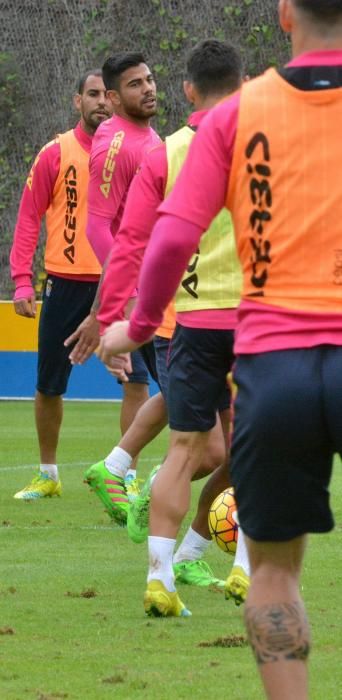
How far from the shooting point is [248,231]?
12.1 ft

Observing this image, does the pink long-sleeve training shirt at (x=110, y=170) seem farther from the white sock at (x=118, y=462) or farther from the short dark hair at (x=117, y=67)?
the white sock at (x=118, y=462)

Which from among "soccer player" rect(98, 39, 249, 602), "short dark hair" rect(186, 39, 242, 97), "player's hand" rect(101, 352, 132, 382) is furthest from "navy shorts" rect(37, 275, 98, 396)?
"player's hand" rect(101, 352, 132, 382)

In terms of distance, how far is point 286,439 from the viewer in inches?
139

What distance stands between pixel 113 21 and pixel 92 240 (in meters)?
11.6

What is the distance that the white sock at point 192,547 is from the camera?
6.72m

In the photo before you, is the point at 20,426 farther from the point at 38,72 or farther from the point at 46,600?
the point at 46,600

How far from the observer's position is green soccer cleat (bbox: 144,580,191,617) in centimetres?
590

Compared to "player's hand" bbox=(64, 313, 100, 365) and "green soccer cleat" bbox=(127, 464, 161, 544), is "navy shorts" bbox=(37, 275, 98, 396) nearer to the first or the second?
"green soccer cleat" bbox=(127, 464, 161, 544)

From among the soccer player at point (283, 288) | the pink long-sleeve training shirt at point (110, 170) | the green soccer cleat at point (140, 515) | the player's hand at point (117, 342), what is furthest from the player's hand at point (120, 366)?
the pink long-sleeve training shirt at point (110, 170)

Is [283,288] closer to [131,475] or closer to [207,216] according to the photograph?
A: [207,216]

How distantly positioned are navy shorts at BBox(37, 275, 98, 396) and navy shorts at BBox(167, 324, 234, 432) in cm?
385

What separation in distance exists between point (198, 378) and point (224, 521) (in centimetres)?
94

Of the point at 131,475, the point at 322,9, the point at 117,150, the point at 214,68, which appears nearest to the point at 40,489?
the point at 131,475

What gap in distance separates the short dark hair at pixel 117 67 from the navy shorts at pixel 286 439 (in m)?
4.95
